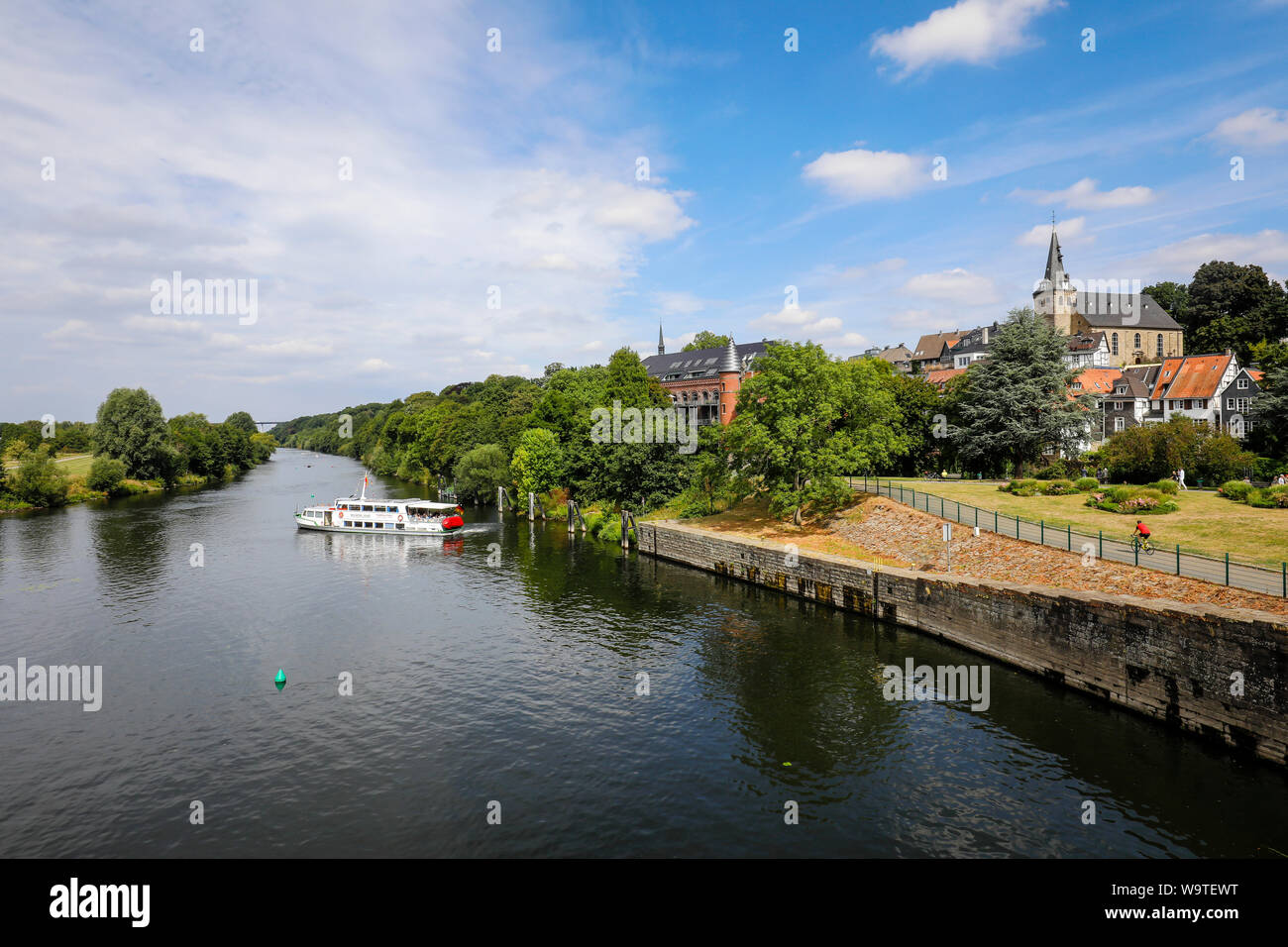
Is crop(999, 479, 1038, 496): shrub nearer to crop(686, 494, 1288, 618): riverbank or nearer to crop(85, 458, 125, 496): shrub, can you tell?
crop(686, 494, 1288, 618): riverbank

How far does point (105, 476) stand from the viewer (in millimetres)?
93188

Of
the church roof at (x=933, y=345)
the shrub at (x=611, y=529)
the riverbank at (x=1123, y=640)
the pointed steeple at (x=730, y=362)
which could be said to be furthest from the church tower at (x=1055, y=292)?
the riverbank at (x=1123, y=640)

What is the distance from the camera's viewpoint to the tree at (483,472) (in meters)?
83.4

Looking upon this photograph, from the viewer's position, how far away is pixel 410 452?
420ft

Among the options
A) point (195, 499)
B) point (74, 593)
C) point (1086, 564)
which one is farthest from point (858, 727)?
point (195, 499)

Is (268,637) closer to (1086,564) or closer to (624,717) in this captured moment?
(624,717)

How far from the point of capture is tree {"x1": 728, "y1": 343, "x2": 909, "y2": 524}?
147ft

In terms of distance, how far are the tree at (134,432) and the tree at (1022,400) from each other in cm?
11392

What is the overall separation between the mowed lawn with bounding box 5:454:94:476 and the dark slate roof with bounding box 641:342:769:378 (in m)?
85.9

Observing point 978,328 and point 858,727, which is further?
point 978,328

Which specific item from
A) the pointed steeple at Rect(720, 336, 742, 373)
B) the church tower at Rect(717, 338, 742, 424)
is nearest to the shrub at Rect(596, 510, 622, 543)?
the church tower at Rect(717, 338, 742, 424)

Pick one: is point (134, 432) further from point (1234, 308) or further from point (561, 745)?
point (1234, 308)

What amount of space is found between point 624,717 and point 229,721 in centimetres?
1401
